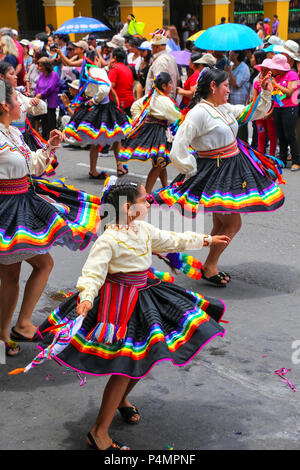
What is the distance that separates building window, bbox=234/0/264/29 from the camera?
34.9 m

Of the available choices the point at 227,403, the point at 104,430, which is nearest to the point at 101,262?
the point at 104,430

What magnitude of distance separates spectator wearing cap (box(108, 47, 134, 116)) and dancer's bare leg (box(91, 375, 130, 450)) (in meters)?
9.28

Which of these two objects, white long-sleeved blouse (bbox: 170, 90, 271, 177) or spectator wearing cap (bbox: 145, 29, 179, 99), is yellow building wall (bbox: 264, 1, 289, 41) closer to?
spectator wearing cap (bbox: 145, 29, 179, 99)

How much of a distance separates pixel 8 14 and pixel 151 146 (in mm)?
19819

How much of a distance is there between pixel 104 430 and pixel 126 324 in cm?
57

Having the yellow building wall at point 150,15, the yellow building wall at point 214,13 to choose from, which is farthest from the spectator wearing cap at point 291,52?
the yellow building wall at point 214,13

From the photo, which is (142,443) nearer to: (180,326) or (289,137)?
(180,326)

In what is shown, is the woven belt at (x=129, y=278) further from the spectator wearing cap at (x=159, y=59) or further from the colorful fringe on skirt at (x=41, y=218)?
the spectator wearing cap at (x=159, y=59)

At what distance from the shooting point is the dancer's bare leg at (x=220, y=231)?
6.04 meters

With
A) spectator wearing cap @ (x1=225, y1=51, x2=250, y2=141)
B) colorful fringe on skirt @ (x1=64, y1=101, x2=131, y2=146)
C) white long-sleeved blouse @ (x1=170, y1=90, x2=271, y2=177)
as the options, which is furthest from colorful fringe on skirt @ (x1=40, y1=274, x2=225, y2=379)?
spectator wearing cap @ (x1=225, y1=51, x2=250, y2=141)

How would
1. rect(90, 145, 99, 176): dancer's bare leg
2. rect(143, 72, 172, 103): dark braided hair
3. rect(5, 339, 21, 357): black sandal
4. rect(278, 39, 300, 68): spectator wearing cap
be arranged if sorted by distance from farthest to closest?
rect(90, 145, 99, 176): dancer's bare leg, rect(278, 39, 300, 68): spectator wearing cap, rect(143, 72, 172, 103): dark braided hair, rect(5, 339, 21, 357): black sandal

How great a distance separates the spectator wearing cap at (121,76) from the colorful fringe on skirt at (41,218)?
742 centimetres

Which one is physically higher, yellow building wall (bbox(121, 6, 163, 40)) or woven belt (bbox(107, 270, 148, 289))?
woven belt (bbox(107, 270, 148, 289))

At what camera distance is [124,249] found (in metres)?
3.66
